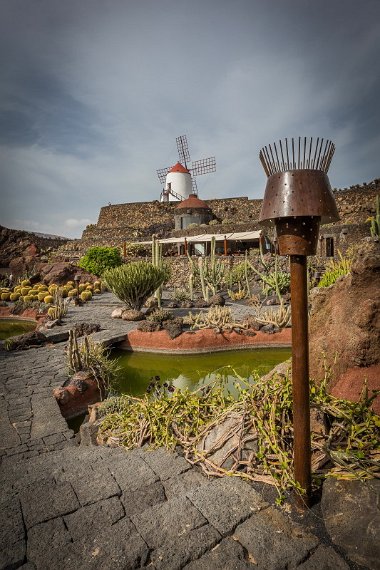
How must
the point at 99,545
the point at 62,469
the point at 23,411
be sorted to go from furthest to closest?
the point at 23,411 < the point at 62,469 < the point at 99,545

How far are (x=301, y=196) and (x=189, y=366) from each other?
18.4 feet

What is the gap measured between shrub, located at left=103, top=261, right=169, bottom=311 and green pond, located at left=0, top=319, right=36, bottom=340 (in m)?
2.99

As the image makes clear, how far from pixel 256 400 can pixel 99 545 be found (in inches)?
53.1

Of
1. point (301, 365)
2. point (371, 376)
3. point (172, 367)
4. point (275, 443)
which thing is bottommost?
point (172, 367)

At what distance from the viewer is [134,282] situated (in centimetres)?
966

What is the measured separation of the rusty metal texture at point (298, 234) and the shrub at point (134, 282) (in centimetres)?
805

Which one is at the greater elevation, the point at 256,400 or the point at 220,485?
the point at 256,400

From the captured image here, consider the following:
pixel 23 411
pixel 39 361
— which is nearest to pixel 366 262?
pixel 23 411

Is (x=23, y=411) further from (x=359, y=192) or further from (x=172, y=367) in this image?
(x=359, y=192)

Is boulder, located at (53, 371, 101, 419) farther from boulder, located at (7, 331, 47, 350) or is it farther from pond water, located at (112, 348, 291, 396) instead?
boulder, located at (7, 331, 47, 350)

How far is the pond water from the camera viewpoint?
237 inches

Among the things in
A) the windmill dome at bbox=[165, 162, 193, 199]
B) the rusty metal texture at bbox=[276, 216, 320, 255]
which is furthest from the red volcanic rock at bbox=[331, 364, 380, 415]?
the windmill dome at bbox=[165, 162, 193, 199]

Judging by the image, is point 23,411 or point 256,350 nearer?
point 23,411

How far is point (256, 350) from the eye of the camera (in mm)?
7723
